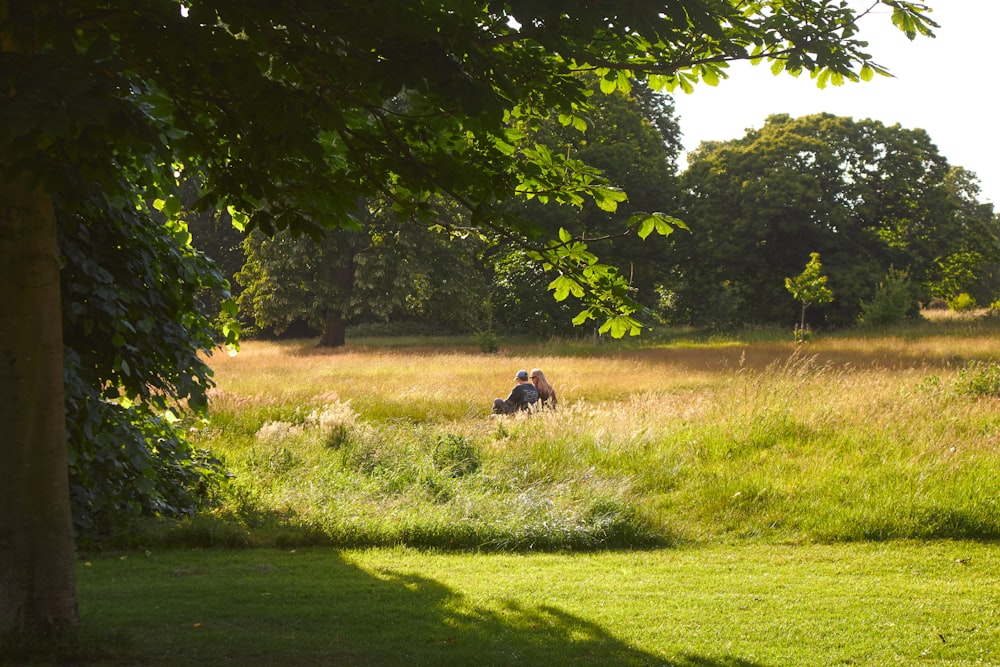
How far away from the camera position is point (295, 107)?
13.3 ft

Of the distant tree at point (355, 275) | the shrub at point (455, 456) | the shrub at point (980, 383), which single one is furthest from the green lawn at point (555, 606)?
the distant tree at point (355, 275)

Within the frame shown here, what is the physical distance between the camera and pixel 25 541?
4.41m

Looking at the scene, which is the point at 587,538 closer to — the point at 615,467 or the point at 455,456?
the point at 615,467

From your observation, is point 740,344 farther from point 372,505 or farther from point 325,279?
point 372,505

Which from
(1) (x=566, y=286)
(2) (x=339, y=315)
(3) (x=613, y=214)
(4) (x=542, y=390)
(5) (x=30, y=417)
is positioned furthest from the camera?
(3) (x=613, y=214)

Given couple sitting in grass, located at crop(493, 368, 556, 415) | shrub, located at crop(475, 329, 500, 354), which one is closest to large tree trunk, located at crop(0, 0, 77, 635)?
couple sitting in grass, located at crop(493, 368, 556, 415)

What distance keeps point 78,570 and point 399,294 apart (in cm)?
2752

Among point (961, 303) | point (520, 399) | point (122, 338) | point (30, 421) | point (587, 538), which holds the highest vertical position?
point (961, 303)

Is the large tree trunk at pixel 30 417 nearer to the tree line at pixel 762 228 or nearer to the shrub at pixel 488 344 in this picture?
the shrub at pixel 488 344

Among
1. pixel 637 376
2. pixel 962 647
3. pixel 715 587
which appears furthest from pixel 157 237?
pixel 637 376

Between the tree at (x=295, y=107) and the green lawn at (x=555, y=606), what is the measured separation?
129cm

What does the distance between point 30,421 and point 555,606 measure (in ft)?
11.5

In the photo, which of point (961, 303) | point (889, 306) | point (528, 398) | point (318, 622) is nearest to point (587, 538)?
point (318, 622)

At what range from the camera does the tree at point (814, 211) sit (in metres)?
43.0
